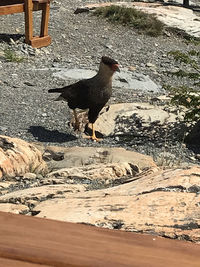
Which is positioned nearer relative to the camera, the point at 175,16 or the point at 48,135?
the point at 48,135

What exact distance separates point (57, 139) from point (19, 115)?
0.87 m

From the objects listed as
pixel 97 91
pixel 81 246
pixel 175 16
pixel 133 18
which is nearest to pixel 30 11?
pixel 133 18

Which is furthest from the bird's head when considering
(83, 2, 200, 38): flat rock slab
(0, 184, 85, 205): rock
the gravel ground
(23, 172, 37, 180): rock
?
(83, 2, 200, 38): flat rock slab

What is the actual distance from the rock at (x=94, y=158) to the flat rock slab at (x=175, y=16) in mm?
8995

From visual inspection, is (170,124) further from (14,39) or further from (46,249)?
(46,249)

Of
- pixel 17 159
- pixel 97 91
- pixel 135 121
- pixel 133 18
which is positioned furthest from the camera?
pixel 133 18

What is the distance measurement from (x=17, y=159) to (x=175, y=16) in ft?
38.4

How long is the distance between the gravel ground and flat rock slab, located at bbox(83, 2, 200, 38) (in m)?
0.47

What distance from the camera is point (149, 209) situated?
2324 millimetres

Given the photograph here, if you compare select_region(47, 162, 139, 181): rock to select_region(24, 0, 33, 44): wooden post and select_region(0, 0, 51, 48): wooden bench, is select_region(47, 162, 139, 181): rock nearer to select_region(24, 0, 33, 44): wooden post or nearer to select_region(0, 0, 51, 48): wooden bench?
select_region(0, 0, 51, 48): wooden bench

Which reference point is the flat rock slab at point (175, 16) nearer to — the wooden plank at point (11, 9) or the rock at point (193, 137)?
the wooden plank at point (11, 9)

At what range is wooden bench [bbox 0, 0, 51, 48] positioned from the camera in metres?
11.2

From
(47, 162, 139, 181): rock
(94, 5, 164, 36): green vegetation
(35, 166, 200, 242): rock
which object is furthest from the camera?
(94, 5, 164, 36): green vegetation

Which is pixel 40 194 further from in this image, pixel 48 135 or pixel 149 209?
pixel 48 135
